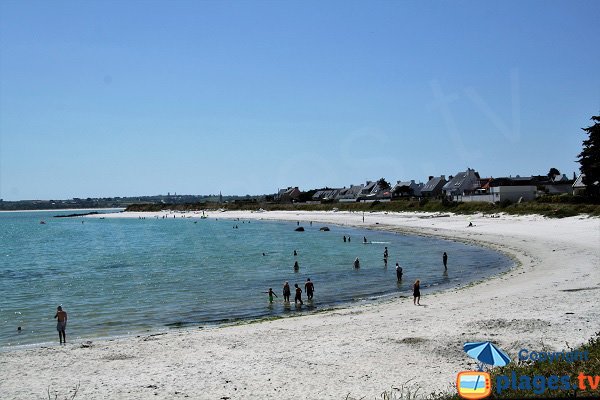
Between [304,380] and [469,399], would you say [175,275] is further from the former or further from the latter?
[469,399]

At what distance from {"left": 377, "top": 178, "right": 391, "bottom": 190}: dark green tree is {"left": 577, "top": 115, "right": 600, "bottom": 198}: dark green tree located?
8747 centimetres

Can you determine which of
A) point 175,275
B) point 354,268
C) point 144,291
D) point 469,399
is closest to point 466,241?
point 354,268

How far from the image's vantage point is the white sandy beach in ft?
44.5

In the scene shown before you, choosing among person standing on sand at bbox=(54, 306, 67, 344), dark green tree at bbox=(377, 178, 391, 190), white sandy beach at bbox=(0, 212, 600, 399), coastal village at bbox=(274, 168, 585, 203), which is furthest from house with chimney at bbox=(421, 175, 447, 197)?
person standing on sand at bbox=(54, 306, 67, 344)

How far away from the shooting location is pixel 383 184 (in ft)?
512

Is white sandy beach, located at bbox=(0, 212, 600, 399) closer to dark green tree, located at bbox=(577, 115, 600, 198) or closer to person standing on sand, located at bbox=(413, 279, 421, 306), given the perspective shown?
person standing on sand, located at bbox=(413, 279, 421, 306)

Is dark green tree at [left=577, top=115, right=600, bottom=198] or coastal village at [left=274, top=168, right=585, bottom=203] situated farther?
coastal village at [left=274, top=168, right=585, bottom=203]

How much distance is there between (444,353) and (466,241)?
4455 centimetres

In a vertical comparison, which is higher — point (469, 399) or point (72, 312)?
point (469, 399)

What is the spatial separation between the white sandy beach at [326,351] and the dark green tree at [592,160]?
4415 centimetres

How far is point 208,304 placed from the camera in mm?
28031

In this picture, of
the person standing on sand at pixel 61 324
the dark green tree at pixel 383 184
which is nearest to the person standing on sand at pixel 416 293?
the person standing on sand at pixel 61 324

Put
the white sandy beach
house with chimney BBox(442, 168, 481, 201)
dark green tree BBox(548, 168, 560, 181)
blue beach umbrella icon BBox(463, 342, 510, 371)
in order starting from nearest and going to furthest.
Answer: blue beach umbrella icon BBox(463, 342, 510, 371), the white sandy beach, dark green tree BBox(548, 168, 560, 181), house with chimney BBox(442, 168, 481, 201)

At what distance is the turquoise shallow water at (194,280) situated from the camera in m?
25.0
